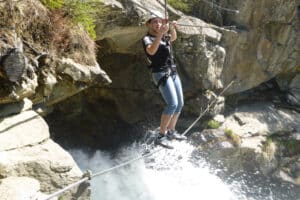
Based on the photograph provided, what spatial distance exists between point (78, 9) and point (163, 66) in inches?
96.8

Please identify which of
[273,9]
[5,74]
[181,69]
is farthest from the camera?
[273,9]

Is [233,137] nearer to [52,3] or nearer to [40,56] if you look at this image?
[52,3]

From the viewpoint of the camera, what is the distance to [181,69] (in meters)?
13.2

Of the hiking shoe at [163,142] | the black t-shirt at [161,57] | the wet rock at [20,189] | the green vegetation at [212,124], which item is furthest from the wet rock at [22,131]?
the green vegetation at [212,124]

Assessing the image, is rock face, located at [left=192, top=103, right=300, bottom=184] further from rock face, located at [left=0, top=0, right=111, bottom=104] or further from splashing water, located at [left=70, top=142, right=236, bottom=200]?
rock face, located at [left=0, top=0, right=111, bottom=104]

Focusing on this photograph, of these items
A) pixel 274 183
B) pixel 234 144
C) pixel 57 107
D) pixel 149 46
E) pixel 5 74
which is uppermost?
pixel 149 46

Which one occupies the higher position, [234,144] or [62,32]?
[62,32]

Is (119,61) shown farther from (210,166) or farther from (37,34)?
(37,34)

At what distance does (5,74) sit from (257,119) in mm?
10785

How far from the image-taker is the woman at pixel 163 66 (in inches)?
246

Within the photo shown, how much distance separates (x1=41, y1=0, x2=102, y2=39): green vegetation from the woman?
6.25 feet

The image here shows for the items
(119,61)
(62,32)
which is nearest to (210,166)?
(119,61)

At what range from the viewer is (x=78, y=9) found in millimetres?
8023

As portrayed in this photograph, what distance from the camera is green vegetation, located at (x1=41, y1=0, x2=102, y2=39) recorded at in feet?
24.4
